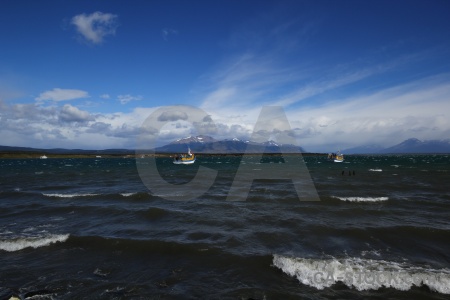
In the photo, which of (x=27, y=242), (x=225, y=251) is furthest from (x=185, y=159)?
(x=225, y=251)

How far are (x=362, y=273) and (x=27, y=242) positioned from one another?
1603 centimetres

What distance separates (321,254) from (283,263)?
2.41 meters

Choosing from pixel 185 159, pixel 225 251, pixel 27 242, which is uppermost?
pixel 185 159

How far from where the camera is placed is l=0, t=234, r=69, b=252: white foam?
536 inches

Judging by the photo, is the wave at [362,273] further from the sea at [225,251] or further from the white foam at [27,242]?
the white foam at [27,242]

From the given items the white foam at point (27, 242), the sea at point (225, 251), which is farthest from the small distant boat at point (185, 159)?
the white foam at point (27, 242)

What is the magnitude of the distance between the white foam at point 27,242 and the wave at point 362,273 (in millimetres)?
11771

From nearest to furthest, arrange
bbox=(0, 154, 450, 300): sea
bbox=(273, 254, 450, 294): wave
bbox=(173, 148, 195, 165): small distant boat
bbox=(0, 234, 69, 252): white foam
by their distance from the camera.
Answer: bbox=(0, 154, 450, 300): sea → bbox=(273, 254, 450, 294): wave → bbox=(0, 234, 69, 252): white foam → bbox=(173, 148, 195, 165): small distant boat

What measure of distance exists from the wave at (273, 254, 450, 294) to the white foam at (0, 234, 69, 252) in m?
11.8

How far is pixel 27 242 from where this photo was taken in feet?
46.1

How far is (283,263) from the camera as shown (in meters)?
11.6

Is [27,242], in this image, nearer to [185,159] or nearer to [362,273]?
[362,273]

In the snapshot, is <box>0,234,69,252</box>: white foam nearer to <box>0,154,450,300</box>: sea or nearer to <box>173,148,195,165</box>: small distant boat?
<box>0,154,450,300</box>: sea

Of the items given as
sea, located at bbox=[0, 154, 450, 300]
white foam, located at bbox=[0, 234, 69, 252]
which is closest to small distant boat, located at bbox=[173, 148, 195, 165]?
sea, located at bbox=[0, 154, 450, 300]
